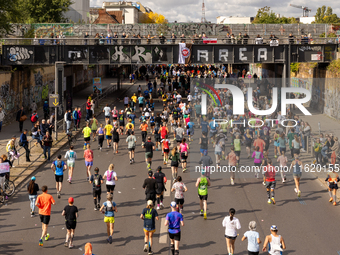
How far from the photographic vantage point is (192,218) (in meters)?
14.0

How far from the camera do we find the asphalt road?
1180cm

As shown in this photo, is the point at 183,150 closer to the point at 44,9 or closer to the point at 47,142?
the point at 47,142

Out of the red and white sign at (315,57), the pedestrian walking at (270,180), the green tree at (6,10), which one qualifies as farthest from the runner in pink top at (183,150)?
the green tree at (6,10)

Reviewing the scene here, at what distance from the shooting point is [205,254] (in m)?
11.3

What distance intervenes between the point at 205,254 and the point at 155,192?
10.8 feet

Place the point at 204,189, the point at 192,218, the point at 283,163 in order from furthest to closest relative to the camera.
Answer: the point at 283,163 < the point at 192,218 < the point at 204,189

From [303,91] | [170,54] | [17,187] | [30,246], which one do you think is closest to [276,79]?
[303,91]

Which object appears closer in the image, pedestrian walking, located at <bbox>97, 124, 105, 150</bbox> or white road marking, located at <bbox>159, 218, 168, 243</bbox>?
white road marking, located at <bbox>159, 218, 168, 243</bbox>

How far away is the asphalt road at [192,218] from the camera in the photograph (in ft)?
38.7

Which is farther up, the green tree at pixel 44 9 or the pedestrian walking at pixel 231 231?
the green tree at pixel 44 9

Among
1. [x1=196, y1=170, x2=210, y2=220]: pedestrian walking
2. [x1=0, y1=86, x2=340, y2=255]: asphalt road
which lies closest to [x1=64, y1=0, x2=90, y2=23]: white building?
[x1=0, y1=86, x2=340, y2=255]: asphalt road

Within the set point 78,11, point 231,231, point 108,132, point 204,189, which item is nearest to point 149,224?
point 231,231

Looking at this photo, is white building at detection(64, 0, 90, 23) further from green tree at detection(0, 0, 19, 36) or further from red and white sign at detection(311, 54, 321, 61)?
red and white sign at detection(311, 54, 321, 61)

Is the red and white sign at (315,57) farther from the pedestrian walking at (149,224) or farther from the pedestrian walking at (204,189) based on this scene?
the pedestrian walking at (149,224)
